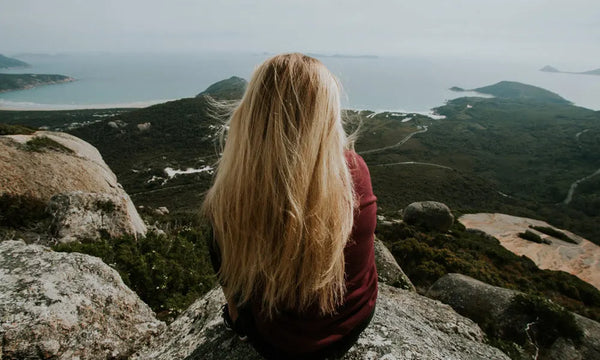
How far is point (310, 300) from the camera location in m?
2.15

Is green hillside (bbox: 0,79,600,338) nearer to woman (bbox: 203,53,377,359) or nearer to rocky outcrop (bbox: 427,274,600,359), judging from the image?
woman (bbox: 203,53,377,359)

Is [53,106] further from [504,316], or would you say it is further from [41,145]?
[504,316]

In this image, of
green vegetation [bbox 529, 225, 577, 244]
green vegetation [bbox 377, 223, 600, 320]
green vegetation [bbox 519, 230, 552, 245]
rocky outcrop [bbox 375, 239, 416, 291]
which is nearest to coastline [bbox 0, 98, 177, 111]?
green vegetation [bbox 377, 223, 600, 320]

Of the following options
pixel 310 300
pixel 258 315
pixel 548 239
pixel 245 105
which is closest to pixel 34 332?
pixel 258 315

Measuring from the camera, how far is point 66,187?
409 inches

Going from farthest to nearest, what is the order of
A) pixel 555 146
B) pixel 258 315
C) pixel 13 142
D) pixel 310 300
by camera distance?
pixel 555 146
pixel 13 142
pixel 258 315
pixel 310 300

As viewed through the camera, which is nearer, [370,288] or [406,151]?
[370,288]

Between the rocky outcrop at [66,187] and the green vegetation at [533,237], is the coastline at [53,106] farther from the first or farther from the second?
the green vegetation at [533,237]

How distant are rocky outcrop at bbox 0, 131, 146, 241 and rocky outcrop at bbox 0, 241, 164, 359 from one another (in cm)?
337

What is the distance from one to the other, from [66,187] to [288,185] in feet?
38.9

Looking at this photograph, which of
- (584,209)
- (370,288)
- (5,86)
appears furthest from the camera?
(5,86)

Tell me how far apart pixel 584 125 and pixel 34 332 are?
7552 inches

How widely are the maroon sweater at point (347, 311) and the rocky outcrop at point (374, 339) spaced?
0.97 meters

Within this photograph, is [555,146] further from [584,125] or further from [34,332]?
[34,332]
